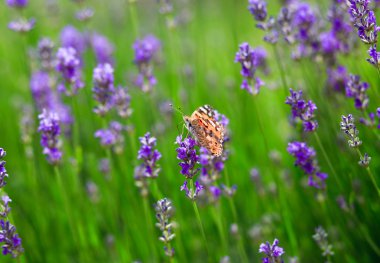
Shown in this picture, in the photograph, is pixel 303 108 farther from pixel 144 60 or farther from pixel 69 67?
pixel 69 67

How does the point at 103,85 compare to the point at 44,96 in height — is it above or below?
below

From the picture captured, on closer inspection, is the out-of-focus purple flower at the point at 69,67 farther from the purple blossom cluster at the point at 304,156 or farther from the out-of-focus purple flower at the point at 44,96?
the purple blossom cluster at the point at 304,156

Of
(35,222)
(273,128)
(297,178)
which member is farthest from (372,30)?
(35,222)

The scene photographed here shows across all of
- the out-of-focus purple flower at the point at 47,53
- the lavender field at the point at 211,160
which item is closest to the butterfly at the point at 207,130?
the lavender field at the point at 211,160

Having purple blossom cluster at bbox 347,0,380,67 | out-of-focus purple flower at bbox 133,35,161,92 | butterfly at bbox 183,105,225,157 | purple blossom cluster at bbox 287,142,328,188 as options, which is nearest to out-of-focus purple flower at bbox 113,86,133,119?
out-of-focus purple flower at bbox 133,35,161,92

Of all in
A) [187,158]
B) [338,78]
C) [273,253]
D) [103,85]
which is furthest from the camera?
[338,78]

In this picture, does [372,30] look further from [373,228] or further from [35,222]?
[35,222]

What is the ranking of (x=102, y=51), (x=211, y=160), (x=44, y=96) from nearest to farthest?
(x=211, y=160), (x=44, y=96), (x=102, y=51)

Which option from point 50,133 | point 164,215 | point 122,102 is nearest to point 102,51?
point 122,102
